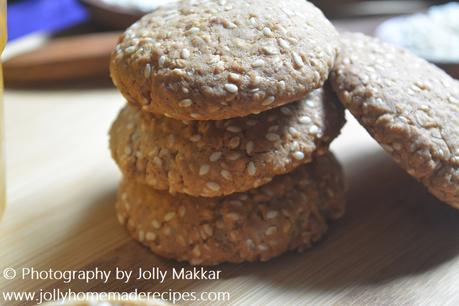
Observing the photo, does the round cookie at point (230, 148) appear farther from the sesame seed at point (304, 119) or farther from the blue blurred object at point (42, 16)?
the blue blurred object at point (42, 16)

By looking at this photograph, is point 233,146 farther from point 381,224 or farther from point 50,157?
point 50,157

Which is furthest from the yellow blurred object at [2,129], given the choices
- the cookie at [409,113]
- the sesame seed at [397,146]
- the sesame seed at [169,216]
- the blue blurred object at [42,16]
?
the blue blurred object at [42,16]

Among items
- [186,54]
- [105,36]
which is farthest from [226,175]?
[105,36]

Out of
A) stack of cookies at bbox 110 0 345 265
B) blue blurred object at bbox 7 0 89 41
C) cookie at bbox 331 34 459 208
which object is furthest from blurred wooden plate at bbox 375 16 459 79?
blue blurred object at bbox 7 0 89 41

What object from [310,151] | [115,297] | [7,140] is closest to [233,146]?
[310,151]

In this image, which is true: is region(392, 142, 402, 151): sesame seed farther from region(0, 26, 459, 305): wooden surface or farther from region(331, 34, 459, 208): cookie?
region(0, 26, 459, 305): wooden surface

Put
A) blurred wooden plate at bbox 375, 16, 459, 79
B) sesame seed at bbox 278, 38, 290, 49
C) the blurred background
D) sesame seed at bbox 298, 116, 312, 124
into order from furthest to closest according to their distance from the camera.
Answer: the blurred background < blurred wooden plate at bbox 375, 16, 459, 79 < sesame seed at bbox 298, 116, 312, 124 < sesame seed at bbox 278, 38, 290, 49

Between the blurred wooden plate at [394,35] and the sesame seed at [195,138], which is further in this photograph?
the blurred wooden plate at [394,35]
